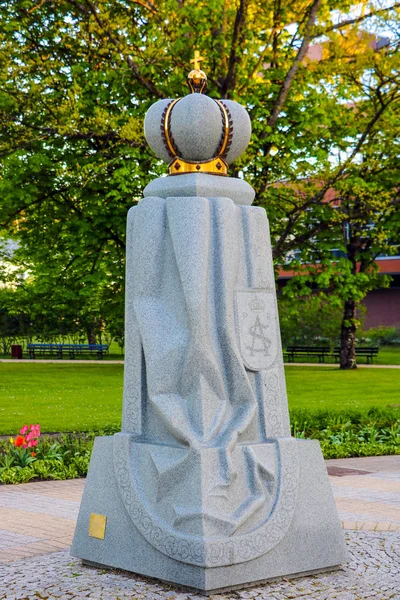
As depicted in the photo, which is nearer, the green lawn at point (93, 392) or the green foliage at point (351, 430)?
the green foliage at point (351, 430)

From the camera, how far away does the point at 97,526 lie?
20.2 feet

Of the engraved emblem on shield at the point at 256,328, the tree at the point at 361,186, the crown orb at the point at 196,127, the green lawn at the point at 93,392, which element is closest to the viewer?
the engraved emblem on shield at the point at 256,328

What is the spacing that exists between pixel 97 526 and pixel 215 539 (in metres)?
1.03

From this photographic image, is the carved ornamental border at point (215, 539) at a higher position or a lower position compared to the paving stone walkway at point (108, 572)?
higher

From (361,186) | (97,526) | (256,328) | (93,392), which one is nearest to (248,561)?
(97,526)

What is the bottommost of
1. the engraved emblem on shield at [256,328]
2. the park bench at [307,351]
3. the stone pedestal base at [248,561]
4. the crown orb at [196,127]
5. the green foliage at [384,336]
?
the stone pedestal base at [248,561]

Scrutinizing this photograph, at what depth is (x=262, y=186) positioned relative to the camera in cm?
2088

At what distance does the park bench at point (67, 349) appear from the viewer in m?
38.7

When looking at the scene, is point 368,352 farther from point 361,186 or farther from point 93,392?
point 93,392

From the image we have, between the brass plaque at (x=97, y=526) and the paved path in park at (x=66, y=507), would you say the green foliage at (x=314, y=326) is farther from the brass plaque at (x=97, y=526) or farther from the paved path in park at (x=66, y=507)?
the brass plaque at (x=97, y=526)

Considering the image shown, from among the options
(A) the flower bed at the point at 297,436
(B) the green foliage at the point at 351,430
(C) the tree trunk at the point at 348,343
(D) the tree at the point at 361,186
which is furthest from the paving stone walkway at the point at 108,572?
(C) the tree trunk at the point at 348,343

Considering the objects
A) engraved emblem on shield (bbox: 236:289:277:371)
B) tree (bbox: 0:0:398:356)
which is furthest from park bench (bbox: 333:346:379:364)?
engraved emblem on shield (bbox: 236:289:277:371)

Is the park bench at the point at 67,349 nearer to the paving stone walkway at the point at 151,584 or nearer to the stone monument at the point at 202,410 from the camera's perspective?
the paving stone walkway at the point at 151,584

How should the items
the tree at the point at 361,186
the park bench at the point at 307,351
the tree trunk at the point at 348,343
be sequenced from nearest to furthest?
1. the tree at the point at 361,186
2. the tree trunk at the point at 348,343
3. the park bench at the point at 307,351
